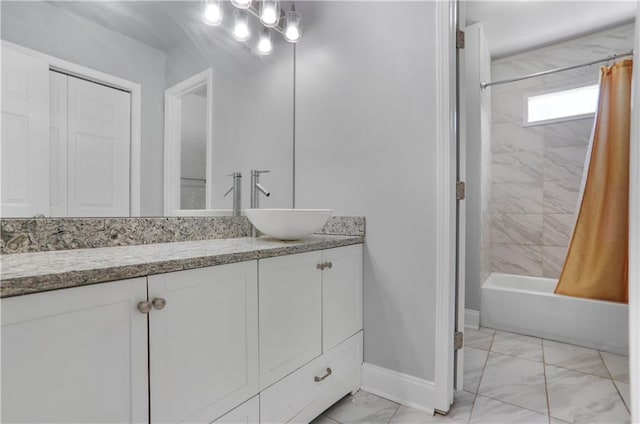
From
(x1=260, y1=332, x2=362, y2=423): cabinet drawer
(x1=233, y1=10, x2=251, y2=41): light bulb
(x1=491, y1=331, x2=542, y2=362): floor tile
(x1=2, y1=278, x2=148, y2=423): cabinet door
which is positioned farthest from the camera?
(x1=491, y1=331, x2=542, y2=362): floor tile

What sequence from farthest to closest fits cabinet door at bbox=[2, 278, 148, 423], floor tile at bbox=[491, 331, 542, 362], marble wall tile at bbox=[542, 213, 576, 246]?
marble wall tile at bbox=[542, 213, 576, 246], floor tile at bbox=[491, 331, 542, 362], cabinet door at bbox=[2, 278, 148, 423]

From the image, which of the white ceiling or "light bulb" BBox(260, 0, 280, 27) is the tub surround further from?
the white ceiling

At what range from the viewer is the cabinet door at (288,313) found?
3.89 feet

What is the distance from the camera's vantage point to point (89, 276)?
737mm

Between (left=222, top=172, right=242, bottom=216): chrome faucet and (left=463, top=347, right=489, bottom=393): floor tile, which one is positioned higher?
(left=222, top=172, right=242, bottom=216): chrome faucet

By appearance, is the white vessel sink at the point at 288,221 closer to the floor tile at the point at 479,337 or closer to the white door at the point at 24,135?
the white door at the point at 24,135

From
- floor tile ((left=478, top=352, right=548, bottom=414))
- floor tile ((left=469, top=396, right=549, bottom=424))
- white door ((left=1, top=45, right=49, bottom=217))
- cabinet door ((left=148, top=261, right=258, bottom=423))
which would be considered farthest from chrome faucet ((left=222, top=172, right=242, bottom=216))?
floor tile ((left=478, top=352, right=548, bottom=414))

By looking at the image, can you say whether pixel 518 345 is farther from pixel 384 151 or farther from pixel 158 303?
pixel 158 303

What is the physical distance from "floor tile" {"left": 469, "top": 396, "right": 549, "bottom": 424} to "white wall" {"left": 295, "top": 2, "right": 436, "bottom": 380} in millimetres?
285

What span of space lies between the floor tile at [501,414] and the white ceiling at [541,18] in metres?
2.75

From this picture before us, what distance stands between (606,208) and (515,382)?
1.53 meters

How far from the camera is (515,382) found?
1814 mm

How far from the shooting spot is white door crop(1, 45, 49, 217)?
98 centimetres

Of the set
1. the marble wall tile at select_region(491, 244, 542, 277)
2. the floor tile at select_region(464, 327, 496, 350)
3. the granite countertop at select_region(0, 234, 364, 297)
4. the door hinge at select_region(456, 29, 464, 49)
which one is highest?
the door hinge at select_region(456, 29, 464, 49)
